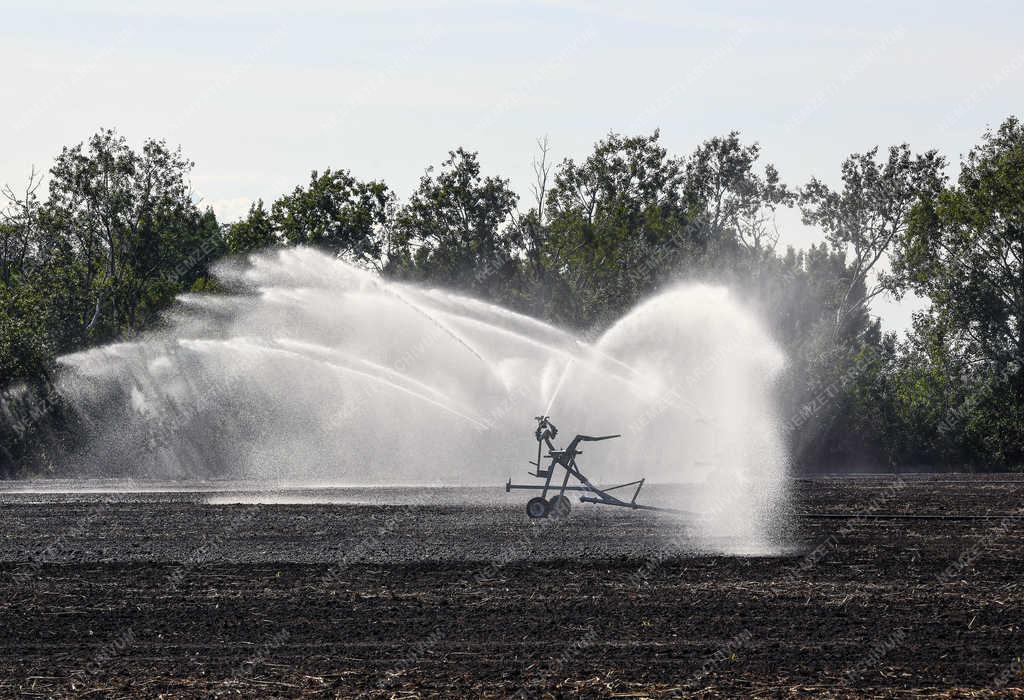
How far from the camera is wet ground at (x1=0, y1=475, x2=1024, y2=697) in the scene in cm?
1016

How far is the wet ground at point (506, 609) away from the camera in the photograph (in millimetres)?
10164

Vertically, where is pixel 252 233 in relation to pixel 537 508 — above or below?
above

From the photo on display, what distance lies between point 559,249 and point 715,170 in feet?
57.1

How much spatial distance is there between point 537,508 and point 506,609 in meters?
9.70

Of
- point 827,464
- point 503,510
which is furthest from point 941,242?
point 503,510

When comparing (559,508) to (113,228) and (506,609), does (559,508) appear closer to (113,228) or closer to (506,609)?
(506,609)

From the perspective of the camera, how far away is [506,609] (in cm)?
1318

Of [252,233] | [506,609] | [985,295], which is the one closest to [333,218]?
[252,233]

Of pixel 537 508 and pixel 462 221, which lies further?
pixel 462 221

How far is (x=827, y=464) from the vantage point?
54.7 m

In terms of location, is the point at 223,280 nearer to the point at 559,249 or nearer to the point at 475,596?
the point at 559,249

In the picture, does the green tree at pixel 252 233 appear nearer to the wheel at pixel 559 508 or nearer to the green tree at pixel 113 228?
the green tree at pixel 113 228

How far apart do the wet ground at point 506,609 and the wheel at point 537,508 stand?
46 centimetres

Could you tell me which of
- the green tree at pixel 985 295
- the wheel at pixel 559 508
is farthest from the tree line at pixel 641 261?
the wheel at pixel 559 508
